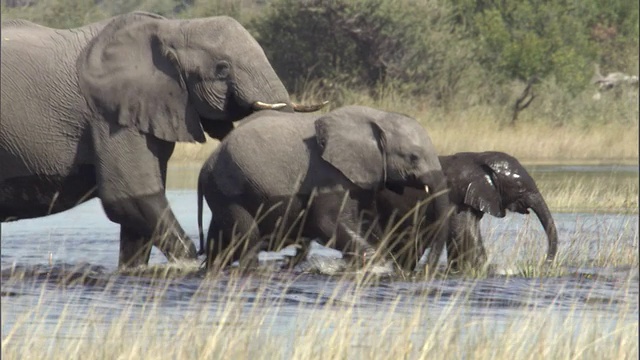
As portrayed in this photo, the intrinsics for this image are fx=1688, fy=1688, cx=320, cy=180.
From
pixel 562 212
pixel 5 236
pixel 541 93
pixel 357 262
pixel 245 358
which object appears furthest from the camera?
pixel 541 93

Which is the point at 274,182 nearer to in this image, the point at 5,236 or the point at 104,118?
the point at 104,118

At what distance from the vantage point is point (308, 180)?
38.3 ft

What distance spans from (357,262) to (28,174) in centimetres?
230

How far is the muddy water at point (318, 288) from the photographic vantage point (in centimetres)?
938

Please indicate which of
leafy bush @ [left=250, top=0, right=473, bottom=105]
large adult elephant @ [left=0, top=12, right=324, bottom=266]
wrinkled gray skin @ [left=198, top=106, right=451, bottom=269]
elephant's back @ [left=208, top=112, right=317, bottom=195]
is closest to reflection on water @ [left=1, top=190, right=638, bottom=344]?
wrinkled gray skin @ [left=198, top=106, right=451, bottom=269]

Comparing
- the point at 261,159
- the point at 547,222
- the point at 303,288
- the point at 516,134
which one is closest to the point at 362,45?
A: the point at 516,134

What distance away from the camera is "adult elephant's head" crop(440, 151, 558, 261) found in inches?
476

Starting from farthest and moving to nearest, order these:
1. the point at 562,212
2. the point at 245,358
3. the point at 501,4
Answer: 1. the point at 501,4
2. the point at 562,212
3. the point at 245,358

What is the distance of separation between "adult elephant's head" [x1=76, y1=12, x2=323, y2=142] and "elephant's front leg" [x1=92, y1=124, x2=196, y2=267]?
18 cm

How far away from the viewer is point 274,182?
11.6m

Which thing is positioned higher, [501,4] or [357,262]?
[501,4]

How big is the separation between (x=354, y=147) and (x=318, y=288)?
138cm

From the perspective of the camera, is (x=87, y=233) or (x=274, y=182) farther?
(x=87, y=233)

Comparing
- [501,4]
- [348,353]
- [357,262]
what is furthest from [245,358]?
[501,4]
